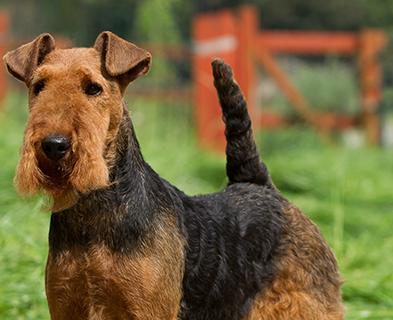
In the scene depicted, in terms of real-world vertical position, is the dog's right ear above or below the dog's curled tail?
above

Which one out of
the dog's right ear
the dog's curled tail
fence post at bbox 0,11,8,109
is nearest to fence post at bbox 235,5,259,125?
fence post at bbox 0,11,8,109

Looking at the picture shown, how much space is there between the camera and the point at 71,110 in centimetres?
278

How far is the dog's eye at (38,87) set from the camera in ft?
9.57

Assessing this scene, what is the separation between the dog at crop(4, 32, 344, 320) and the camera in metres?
2.79

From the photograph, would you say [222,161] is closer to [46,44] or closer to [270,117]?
[270,117]

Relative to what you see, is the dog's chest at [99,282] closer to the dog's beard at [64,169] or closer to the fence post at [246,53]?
the dog's beard at [64,169]

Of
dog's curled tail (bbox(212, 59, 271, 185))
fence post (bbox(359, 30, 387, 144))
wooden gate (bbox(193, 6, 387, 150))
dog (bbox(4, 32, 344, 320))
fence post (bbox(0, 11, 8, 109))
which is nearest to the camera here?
dog (bbox(4, 32, 344, 320))

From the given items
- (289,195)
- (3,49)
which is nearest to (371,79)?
(3,49)

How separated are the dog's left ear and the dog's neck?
156mm

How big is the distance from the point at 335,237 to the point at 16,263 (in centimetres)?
220

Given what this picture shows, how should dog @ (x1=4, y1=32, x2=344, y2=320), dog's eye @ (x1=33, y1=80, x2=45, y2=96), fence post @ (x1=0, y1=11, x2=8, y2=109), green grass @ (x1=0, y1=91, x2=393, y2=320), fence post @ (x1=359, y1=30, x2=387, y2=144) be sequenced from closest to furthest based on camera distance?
1. dog @ (x1=4, y1=32, x2=344, y2=320)
2. dog's eye @ (x1=33, y1=80, x2=45, y2=96)
3. green grass @ (x1=0, y1=91, x2=393, y2=320)
4. fence post @ (x1=0, y1=11, x2=8, y2=109)
5. fence post @ (x1=359, y1=30, x2=387, y2=144)

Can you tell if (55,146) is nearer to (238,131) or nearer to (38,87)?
(38,87)

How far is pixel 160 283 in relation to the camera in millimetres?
3023

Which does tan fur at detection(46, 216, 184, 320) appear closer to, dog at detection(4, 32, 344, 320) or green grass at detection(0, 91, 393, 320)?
dog at detection(4, 32, 344, 320)
